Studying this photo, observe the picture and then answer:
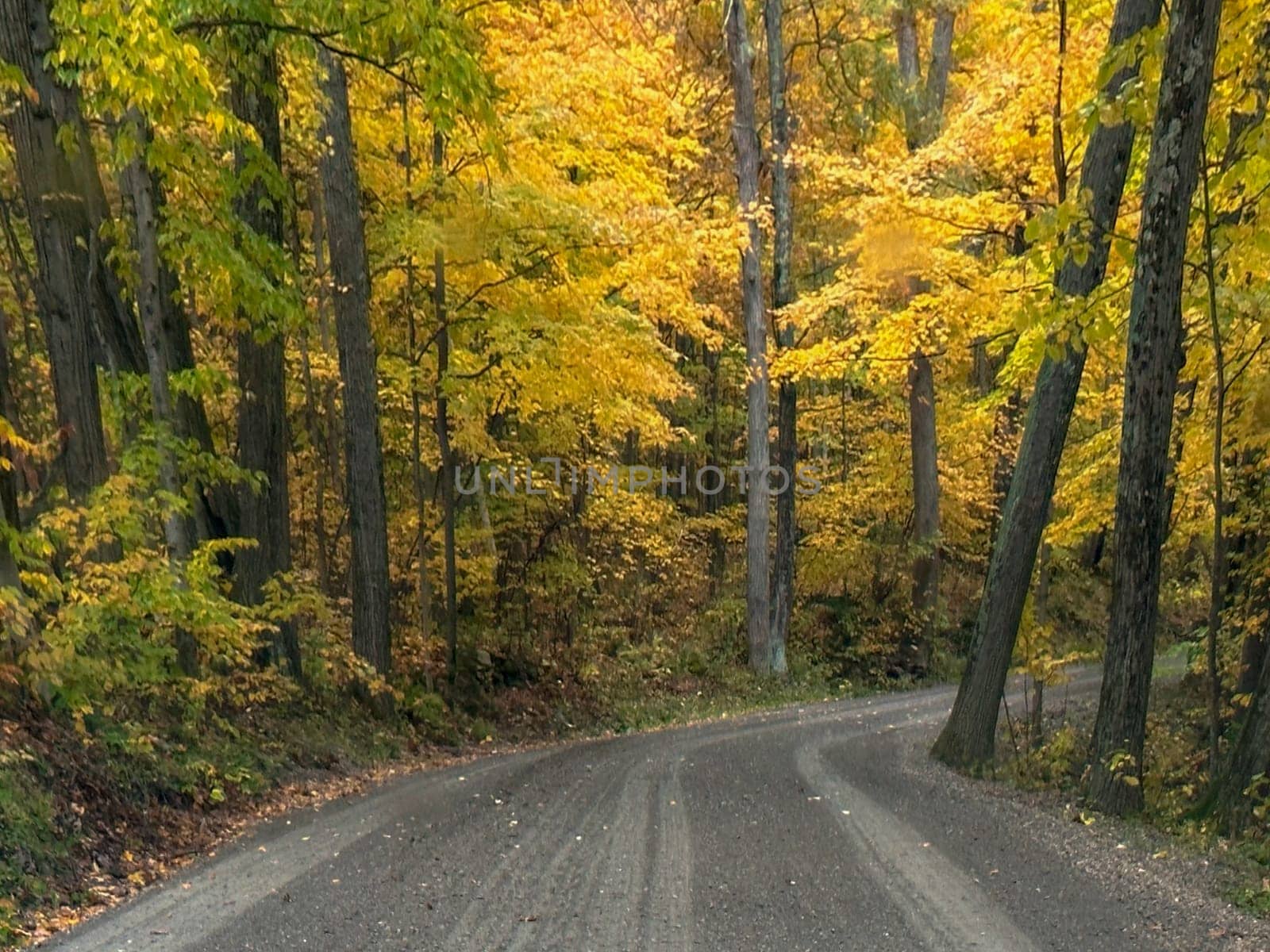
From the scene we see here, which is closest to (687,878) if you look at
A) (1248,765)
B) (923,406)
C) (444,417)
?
(1248,765)

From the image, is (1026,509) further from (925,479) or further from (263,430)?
(925,479)

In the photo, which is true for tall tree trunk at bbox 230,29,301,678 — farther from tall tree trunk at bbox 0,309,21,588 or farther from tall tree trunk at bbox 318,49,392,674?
tall tree trunk at bbox 0,309,21,588

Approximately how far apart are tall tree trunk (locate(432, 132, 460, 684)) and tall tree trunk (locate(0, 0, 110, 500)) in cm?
562

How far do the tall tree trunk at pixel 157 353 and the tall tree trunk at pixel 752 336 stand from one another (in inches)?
409

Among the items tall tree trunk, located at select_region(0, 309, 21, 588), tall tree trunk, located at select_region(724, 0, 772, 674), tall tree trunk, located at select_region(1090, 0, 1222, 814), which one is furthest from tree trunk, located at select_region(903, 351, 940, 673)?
tall tree trunk, located at select_region(0, 309, 21, 588)

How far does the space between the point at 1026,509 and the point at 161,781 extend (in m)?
7.90

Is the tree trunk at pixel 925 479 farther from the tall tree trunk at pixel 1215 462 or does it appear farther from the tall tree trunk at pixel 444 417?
the tall tree trunk at pixel 1215 462

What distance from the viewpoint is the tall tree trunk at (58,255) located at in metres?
7.62

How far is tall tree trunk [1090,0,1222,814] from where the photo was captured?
682cm

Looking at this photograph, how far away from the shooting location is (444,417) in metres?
14.8

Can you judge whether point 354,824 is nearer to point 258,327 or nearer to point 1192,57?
point 258,327

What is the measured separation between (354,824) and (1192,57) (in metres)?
7.77

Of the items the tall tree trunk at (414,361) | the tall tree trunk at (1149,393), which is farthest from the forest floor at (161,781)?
the tall tree trunk at (1149,393)

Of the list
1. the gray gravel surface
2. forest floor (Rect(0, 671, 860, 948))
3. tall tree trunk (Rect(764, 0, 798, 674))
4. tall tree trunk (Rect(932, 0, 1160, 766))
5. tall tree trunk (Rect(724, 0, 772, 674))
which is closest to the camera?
Result: the gray gravel surface
